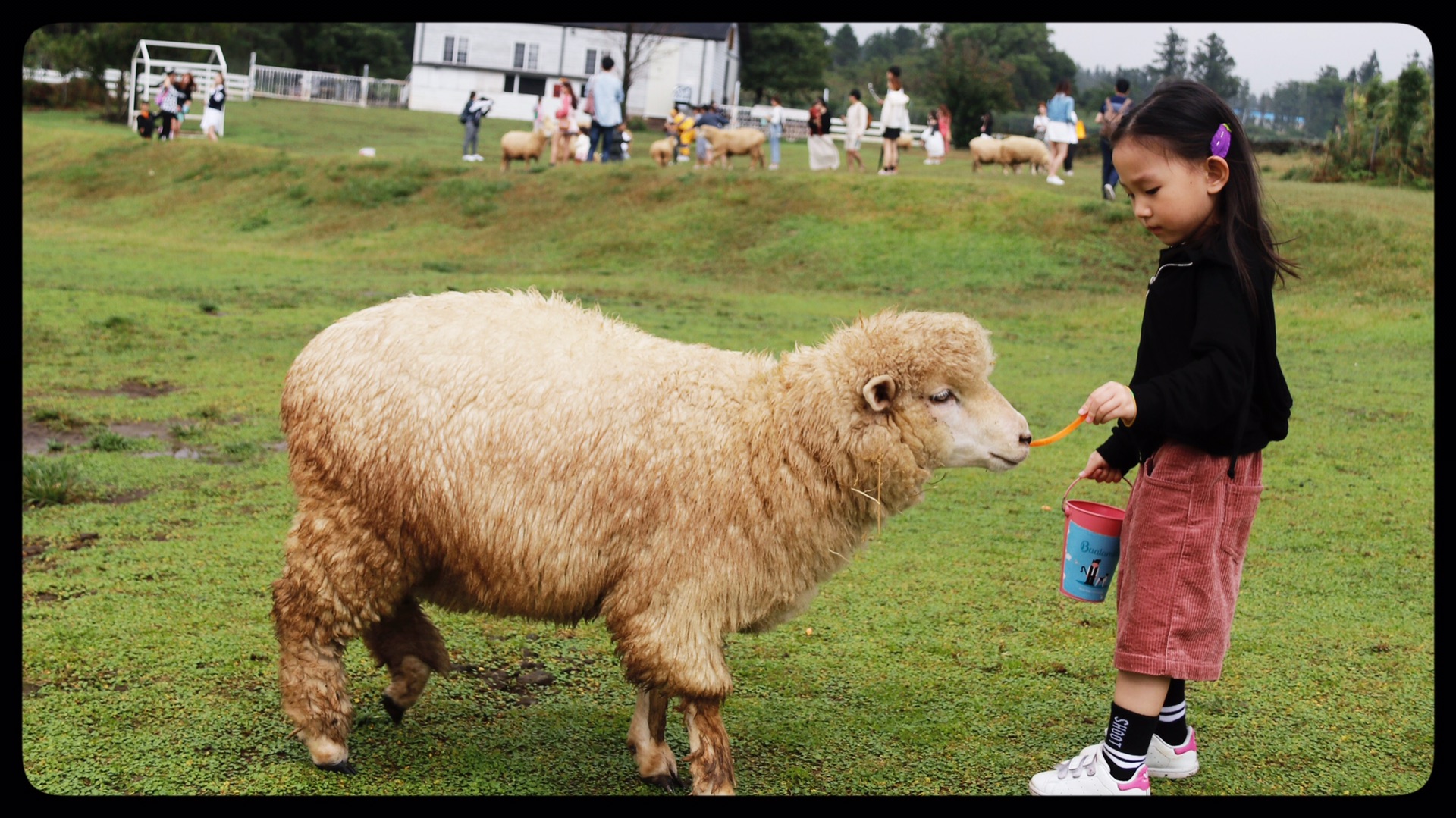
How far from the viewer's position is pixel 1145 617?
3662 mm

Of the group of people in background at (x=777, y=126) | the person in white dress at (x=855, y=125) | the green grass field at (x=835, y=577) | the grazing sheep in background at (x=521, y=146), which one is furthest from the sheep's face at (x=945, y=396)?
the grazing sheep in background at (x=521, y=146)

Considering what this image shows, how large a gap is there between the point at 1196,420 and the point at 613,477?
169 centimetres

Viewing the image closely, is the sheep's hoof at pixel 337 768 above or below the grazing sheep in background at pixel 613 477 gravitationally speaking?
below

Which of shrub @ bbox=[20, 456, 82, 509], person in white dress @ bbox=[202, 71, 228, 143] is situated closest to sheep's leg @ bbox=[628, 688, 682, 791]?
shrub @ bbox=[20, 456, 82, 509]

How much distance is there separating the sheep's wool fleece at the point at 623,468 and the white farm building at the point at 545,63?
5517 cm

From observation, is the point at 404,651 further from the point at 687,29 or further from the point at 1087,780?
the point at 687,29

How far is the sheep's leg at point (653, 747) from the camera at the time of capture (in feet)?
13.0

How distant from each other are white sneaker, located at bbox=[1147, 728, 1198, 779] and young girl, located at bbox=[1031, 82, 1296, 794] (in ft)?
0.92

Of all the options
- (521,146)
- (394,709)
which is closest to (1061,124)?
(521,146)

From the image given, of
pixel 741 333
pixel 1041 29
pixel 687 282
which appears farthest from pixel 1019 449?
pixel 1041 29

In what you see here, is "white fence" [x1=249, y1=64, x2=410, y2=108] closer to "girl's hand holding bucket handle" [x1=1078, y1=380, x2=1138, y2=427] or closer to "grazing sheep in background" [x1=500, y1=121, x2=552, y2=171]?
"grazing sheep in background" [x1=500, y1=121, x2=552, y2=171]

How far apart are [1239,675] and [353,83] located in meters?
54.7

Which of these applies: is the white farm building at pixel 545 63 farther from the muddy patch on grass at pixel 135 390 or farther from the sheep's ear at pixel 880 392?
the sheep's ear at pixel 880 392
